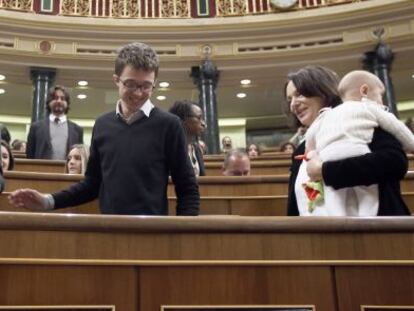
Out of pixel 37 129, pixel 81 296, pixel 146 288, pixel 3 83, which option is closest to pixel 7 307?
pixel 81 296

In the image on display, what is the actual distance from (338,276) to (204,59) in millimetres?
8057

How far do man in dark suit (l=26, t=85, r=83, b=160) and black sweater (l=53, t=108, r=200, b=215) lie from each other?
112 inches

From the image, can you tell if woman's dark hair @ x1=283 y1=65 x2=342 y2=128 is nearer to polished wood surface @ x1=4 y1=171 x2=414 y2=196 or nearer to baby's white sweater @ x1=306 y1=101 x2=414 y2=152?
baby's white sweater @ x1=306 y1=101 x2=414 y2=152

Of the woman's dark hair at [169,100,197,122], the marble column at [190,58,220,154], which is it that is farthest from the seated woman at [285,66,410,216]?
the marble column at [190,58,220,154]

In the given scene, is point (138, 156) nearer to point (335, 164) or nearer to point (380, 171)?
point (335, 164)

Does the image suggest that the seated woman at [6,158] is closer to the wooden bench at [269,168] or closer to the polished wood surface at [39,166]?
the polished wood surface at [39,166]

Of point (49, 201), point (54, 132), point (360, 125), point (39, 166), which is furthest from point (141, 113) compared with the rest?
point (54, 132)

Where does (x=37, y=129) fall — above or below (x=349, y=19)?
below

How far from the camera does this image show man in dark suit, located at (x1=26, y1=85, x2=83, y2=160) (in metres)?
4.57

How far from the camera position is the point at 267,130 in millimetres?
12641

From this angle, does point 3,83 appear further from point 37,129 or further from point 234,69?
point 37,129

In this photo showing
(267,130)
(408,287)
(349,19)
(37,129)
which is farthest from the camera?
(267,130)

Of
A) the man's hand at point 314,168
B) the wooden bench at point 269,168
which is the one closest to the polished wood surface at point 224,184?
the wooden bench at point 269,168

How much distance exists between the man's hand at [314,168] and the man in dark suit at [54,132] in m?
3.29
